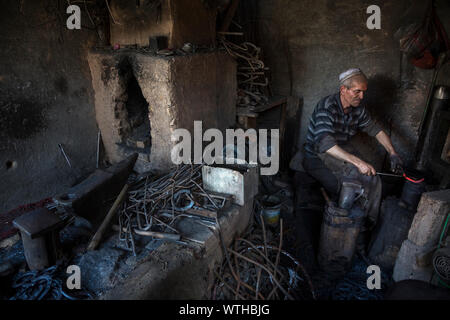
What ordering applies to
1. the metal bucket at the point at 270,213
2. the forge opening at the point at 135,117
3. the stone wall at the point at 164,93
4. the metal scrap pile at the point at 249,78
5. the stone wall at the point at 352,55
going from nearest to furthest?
the stone wall at the point at 164,93, the metal bucket at the point at 270,213, the forge opening at the point at 135,117, the stone wall at the point at 352,55, the metal scrap pile at the point at 249,78

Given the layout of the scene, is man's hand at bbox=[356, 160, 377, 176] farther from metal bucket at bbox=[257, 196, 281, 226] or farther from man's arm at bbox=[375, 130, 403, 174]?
metal bucket at bbox=[257, 196, 281, 226]

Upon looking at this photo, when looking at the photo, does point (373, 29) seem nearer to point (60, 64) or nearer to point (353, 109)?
point (353, 109)

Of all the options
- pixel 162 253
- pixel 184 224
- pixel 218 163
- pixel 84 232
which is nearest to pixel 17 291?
pixel 84 232

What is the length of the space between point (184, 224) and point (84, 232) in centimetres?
102

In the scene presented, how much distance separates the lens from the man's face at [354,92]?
3537mm

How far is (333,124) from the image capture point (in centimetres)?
388

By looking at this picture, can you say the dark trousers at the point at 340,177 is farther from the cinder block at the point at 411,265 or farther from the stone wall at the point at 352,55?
the stone wall at the point at 352,55

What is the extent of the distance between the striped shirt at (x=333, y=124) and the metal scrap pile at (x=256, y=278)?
1.45 metres

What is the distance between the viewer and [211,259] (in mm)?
2797

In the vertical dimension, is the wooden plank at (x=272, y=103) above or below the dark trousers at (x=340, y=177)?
above

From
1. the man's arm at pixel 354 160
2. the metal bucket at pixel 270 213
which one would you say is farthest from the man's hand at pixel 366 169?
the metal bucket at pixel 270 213

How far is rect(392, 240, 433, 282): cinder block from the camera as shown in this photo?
2.77 m
